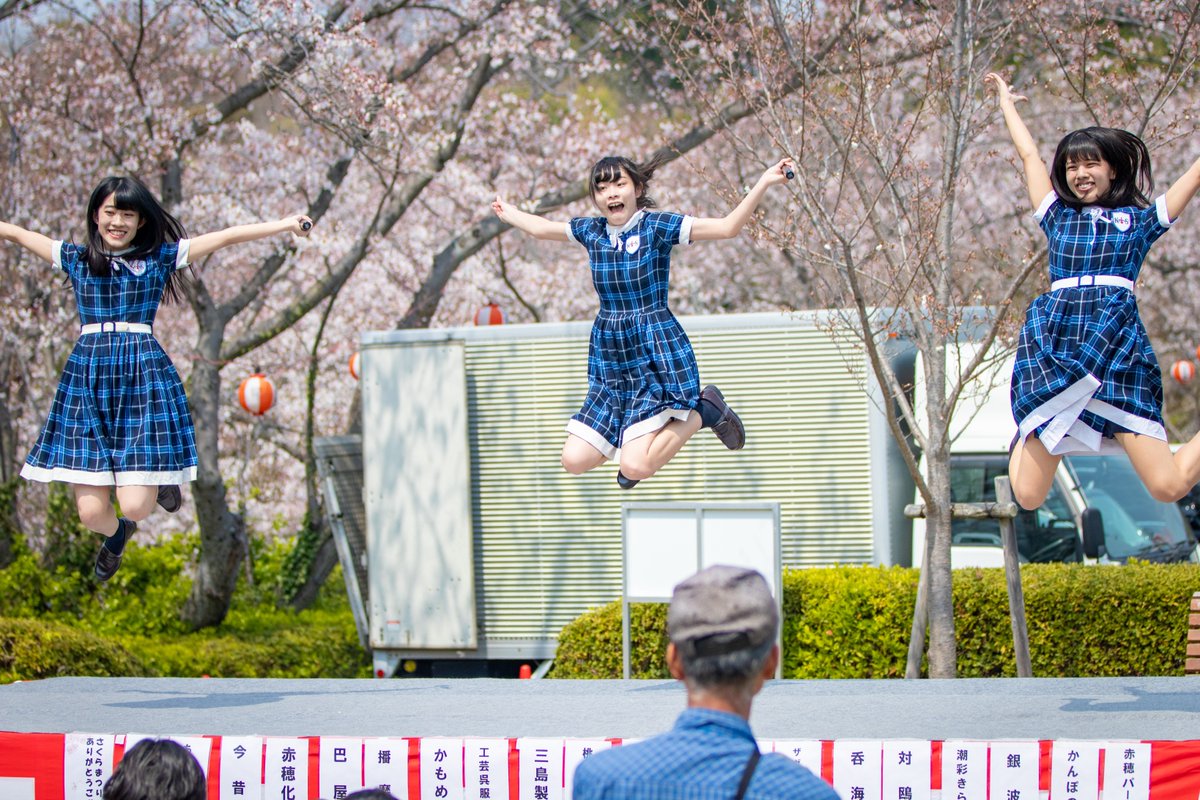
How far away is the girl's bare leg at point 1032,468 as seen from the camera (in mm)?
4660

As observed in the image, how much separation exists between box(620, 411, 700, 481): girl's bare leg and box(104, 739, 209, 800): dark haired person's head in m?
2.47

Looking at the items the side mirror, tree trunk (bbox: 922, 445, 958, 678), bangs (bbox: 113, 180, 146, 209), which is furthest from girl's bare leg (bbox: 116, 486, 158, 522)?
the side mirror

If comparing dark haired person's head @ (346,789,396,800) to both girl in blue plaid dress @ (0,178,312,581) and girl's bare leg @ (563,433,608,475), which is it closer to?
girl's bare leg @ (563,433,608,475)

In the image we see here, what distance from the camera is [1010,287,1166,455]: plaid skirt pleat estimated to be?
454 centimetres

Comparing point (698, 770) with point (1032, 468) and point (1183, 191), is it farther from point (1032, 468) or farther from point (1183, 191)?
point (1183, 191)

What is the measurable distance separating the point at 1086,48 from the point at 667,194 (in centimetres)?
671

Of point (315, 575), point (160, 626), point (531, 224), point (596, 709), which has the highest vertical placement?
point (531, 224)

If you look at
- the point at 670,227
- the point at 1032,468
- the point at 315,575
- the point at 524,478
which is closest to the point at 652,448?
the point at 670,227

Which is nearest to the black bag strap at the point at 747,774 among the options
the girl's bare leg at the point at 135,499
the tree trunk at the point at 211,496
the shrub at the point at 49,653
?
the girl's bare leg at the point at 135,499

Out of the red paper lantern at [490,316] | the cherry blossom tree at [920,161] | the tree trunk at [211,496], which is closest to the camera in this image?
the cherry blossom tree at [920,161]

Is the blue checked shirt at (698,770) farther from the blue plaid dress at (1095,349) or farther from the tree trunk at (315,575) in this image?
the tree trunk at (315,575)

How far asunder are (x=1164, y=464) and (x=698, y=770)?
290 centimetres

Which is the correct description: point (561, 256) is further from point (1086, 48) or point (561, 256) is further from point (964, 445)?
point (1086, 48)

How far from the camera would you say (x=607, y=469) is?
8.59 m
